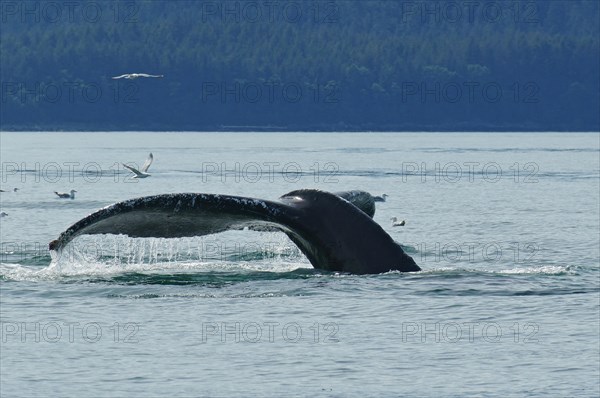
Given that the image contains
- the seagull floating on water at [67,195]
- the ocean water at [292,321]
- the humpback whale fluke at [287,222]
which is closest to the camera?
the ocean water at [292,321]

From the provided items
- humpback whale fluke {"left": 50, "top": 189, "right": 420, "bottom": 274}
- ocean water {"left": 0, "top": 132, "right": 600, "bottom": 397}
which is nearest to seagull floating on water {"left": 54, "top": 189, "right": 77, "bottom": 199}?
ocean water {"left": 0, "top": 132, "right": 600, "bottom": 397}

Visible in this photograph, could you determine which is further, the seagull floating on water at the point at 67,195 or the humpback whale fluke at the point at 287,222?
the seagull floating on water at the point at 67,195

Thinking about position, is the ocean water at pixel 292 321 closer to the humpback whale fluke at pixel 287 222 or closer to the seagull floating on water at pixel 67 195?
the humpback whale fluke at pixel 287 222

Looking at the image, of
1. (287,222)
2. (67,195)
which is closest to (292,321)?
(287,222)

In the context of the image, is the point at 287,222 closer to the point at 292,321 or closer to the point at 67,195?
the point at 292,321

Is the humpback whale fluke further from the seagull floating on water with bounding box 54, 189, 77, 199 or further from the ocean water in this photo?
the seagull floating on water with bounding box 54, 189, 77, 199

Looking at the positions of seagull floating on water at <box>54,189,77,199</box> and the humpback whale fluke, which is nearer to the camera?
the humpback whale fluke

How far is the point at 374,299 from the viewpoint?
18.5m

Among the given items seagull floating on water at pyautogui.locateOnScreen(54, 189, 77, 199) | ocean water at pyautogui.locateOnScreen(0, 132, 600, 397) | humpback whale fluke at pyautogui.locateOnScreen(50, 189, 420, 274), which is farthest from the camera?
seagull floating on water at pyautogui.locateOnScreen(54, 189, 77, 199)

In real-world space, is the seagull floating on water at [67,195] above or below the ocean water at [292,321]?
above

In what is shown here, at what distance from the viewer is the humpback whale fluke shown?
1555 cm

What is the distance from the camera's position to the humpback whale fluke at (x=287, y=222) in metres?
15.5

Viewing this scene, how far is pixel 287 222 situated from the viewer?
Answer: 16516 millimetres

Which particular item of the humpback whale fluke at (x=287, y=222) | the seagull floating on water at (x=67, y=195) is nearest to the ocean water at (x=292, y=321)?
the humpback whale fluke at (x=287, y=222)
